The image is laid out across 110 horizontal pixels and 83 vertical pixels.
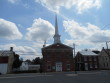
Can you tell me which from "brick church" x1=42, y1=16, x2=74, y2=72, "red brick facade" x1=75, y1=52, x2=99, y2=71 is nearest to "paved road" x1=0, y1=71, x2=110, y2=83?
"brick church" x1=42, y1=16, x2=74, y2=72

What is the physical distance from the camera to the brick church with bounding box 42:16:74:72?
5147cm

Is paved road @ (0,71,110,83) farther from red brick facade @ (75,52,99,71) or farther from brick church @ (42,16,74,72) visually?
red brick facade @ (75,52,99,71)

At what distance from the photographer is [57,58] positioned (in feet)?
171

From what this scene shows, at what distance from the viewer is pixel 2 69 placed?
44.2m

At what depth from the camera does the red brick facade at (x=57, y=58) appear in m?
51.5

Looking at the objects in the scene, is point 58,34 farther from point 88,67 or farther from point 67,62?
point 88,67

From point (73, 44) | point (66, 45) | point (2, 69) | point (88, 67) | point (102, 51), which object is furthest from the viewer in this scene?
point (102, 51)

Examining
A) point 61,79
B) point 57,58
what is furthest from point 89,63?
point 61,79

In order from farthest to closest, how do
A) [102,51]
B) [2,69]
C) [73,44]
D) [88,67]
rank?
[102,51] → [88,67] → [73,44] → [2,69]

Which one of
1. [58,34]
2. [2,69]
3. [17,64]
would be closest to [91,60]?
[58,34]

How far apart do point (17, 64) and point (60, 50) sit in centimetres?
1868

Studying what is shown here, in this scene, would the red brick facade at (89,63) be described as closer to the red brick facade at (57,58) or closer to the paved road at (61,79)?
the red brick facade at (57,58)

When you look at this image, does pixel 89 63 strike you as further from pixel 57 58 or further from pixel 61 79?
pixel 61 79

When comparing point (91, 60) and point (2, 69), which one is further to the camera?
point (91, 60)
